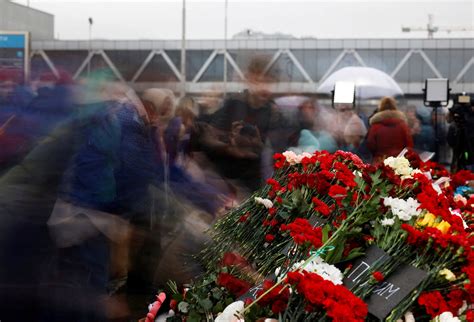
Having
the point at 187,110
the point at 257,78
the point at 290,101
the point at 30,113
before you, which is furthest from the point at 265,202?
the point at 290,101

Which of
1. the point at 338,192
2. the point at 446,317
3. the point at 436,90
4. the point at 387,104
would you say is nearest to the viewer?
the point at 446,317

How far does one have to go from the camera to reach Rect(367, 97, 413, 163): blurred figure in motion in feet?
21.1

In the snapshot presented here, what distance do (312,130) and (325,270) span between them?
12.2 feet

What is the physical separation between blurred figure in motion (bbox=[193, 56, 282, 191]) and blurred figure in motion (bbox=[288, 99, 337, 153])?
0.70m

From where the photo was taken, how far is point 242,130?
4.49m

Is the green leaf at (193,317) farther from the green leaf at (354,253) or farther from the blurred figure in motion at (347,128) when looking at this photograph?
the blurred figure in motion at (347,128)

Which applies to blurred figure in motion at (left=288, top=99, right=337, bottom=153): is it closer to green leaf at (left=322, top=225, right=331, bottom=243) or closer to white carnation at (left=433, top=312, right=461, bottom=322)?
green leaf at (left=322, top=225, right=331, bottom=243)

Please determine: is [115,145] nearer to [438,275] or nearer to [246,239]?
[246,239]

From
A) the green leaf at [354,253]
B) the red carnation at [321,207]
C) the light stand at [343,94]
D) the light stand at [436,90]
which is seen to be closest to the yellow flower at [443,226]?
the green leaf at [354,253]

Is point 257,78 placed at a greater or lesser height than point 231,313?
greater

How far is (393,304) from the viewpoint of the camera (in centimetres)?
196

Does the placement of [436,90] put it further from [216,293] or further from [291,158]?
[216,293]

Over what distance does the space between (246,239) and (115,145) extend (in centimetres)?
71

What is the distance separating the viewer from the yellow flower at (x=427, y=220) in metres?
2.20
